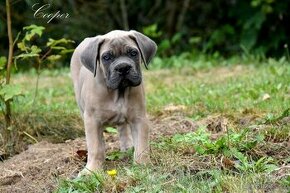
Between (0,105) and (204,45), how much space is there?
8701 mm

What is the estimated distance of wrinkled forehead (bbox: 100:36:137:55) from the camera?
636 cm

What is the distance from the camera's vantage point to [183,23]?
1683cm

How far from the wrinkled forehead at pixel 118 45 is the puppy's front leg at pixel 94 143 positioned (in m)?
0.57

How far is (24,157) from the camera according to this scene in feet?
24.0

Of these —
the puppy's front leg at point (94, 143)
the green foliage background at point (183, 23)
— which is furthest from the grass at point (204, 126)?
the green foliage background at point (183, 23)

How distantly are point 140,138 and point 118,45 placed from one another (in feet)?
2.53

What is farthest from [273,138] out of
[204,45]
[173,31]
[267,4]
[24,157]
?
[173,31]

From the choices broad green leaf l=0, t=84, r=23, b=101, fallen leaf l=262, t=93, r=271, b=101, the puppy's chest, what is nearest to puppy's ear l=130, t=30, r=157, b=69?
the puppy's chest

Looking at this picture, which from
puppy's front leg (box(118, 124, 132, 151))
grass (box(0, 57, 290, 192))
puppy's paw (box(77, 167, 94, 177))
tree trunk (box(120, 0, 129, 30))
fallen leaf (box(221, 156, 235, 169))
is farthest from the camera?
tree trunk (box(120, 0, 129, 30))

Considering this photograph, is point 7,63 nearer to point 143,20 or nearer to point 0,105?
point 0,105

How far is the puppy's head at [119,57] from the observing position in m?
6.25

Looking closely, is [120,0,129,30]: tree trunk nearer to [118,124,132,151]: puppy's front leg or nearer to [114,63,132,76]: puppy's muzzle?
[118,124,132,151]: puppy's front leg

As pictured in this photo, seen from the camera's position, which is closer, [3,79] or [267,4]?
[3,79]

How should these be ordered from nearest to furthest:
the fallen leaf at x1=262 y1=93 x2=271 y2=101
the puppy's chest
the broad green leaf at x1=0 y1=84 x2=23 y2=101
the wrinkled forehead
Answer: the wrinkled forehead, the puppy's chest, the broad green leaf at x1=0 y1=84 x2=23 y2=101, the fallen leaf at x1=262 y1=93 x2=271 y2=101
